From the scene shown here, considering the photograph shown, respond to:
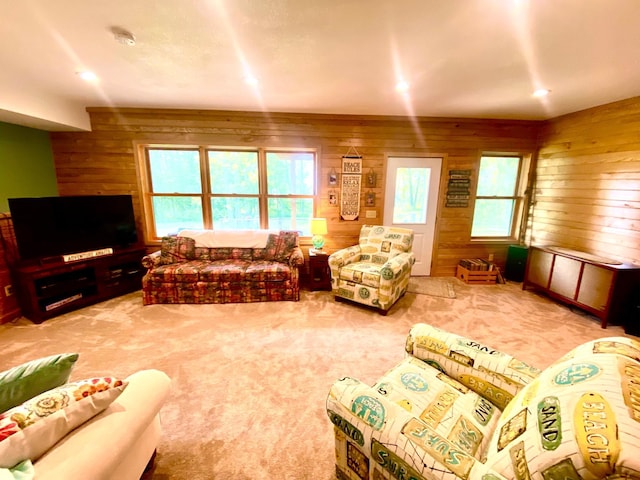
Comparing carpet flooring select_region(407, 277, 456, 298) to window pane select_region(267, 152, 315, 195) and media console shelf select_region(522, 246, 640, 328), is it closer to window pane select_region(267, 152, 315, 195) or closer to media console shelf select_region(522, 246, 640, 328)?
media console shelf select_region(522, 246, 640, 328)

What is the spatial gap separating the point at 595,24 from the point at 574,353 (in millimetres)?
2088

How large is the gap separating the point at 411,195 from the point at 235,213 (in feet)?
9.18

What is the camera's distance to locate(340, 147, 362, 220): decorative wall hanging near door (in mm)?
3953

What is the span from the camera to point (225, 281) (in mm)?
3307

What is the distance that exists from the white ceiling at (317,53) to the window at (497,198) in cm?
104

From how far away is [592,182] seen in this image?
3.29m

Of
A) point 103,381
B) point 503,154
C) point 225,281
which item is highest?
point 503,154

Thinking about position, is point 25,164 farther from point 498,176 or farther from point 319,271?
point 498,176

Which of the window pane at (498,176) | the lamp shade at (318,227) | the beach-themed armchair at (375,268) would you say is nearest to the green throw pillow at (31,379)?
the beach-themed armchair at (375,268)

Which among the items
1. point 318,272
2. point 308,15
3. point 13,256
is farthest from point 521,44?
point 13,256

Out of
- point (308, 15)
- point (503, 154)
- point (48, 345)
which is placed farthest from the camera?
point (503, 154)

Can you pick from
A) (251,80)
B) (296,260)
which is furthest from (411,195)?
(251,80)

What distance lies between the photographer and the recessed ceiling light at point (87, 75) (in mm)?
2445

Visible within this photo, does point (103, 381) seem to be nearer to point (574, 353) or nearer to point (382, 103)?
point (574, 353)
